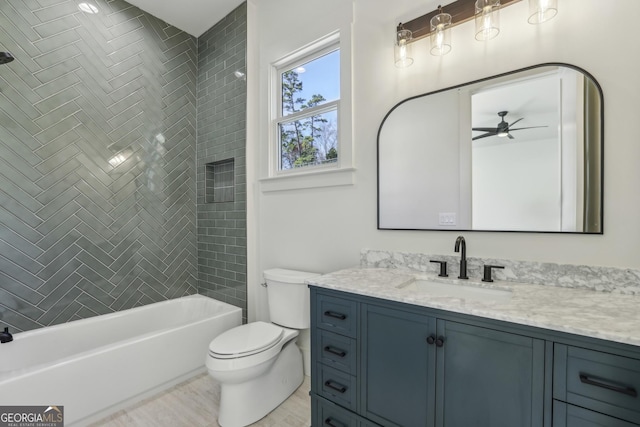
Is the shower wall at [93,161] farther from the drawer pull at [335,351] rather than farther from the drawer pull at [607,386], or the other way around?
the drawer pull at [607,386]

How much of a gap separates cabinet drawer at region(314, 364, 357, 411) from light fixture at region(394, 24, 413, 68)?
179 centimetres

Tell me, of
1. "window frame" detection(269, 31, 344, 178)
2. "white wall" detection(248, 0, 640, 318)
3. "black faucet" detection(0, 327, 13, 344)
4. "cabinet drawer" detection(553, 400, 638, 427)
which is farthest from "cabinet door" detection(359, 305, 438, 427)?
"black faucet" detection(0, 327, 13, 344)

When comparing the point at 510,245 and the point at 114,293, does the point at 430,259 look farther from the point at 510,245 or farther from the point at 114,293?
the point at 114,293

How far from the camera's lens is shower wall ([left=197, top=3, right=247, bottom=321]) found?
8.86 feet

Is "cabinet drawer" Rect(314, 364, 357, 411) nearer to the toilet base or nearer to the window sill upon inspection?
the toilet base

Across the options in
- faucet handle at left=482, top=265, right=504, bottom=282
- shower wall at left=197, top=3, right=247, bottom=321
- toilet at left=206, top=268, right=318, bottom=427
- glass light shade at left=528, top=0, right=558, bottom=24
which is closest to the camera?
glass light shade at left=528, top=0, right=558, bottom=24

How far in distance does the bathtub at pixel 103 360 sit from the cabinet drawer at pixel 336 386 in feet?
4.06

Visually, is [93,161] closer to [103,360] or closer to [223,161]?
[223,161]

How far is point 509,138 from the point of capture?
1455 millimetres

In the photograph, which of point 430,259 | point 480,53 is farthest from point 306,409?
point 480,53

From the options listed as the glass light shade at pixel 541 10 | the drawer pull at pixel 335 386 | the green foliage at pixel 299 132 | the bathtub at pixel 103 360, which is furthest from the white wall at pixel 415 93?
the drawer pull at pixel 335 386

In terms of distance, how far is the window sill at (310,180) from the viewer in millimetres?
2027

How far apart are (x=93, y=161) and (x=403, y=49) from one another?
8.42ft

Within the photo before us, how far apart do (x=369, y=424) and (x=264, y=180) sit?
1900 millimetres
